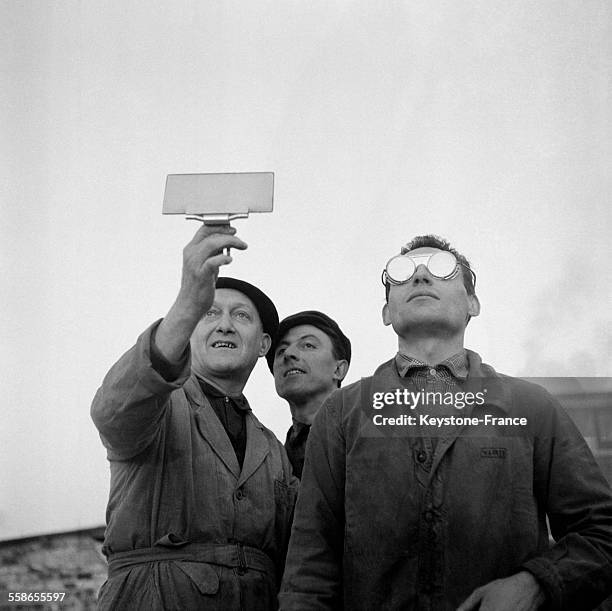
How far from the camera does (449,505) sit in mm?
1306

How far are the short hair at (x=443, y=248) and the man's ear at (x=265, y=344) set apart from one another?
1.17ft

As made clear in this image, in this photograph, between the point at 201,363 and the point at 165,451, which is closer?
the point at 165,451

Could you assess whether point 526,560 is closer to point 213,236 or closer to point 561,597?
point 561,597

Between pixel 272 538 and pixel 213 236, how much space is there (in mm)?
600

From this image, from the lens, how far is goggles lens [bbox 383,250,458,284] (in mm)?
1504

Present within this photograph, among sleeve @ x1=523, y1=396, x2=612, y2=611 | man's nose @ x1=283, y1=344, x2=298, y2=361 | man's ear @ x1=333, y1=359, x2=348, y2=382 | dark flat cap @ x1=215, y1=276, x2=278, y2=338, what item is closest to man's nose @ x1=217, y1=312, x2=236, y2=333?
dark flat cap @ x1=215, y1=276, x2=278, y2=338

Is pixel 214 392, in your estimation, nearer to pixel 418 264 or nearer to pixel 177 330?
pixel 177 330

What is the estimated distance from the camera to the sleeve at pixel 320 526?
1263 millimetres

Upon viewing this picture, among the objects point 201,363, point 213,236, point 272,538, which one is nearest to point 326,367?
point 201,363

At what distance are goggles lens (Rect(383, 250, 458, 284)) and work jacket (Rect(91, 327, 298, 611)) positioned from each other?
0.43m

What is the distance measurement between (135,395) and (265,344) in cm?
54

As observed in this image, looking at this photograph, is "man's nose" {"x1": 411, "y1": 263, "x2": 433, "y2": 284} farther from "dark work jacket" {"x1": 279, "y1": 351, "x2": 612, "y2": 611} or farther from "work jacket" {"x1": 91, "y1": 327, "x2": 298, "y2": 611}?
"work jacket" {"x1": 91, "y1": 327, "x2": 298, "y2": 611}

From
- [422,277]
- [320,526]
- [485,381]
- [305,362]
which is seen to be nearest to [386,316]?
[422,277]

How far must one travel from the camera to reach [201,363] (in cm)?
174
